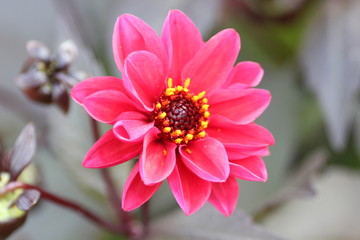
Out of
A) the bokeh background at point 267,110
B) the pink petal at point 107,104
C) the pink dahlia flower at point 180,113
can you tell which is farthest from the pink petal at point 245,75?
the bokeh background at point 267,110

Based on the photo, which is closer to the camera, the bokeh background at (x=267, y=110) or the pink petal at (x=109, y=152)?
the pink petal at (x=109, y=152)

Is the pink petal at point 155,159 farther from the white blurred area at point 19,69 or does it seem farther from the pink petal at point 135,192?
the white blurred area at point 19,69

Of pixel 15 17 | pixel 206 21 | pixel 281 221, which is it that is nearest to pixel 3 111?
pixel 15 17

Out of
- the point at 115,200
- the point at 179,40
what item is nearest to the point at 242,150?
the point at 179,40

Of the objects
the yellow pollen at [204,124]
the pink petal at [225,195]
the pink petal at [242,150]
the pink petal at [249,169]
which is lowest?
the pink petal at [225,195]

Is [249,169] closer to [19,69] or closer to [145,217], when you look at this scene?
[145,217]

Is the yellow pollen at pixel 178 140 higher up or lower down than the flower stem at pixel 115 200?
higher up
